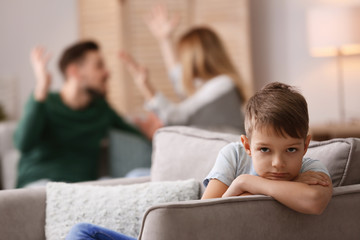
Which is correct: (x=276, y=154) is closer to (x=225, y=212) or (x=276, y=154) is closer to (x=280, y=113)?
(x=280, y=113)

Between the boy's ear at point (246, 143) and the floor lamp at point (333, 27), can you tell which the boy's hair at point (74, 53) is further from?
the boy's ear at point (246, 143)

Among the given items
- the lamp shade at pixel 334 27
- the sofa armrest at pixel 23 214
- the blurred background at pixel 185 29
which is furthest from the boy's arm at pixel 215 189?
the blurred background at pixel 185 29

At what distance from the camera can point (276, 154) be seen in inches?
56.1

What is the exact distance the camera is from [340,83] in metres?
4.81

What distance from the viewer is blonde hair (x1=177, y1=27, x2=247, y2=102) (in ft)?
11.3

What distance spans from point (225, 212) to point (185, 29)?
3.93 metres

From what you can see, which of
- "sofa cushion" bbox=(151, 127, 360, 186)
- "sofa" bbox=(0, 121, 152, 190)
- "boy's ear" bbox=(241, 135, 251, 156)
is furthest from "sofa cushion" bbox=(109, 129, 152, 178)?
→ "boy's ear" bbox=(241, 135, 251, 156)

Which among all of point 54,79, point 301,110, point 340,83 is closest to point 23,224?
point 301,110

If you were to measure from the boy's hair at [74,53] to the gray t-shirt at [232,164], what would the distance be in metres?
2.05

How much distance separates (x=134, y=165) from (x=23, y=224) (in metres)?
1.70

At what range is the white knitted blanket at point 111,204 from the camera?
173cm

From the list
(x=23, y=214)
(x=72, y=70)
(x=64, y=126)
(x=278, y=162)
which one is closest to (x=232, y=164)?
(x=278, y=162)

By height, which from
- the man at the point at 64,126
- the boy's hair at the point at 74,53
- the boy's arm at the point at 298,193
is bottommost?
the man at the point at 64,126

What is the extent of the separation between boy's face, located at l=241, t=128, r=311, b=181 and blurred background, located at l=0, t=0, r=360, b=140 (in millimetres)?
3356
